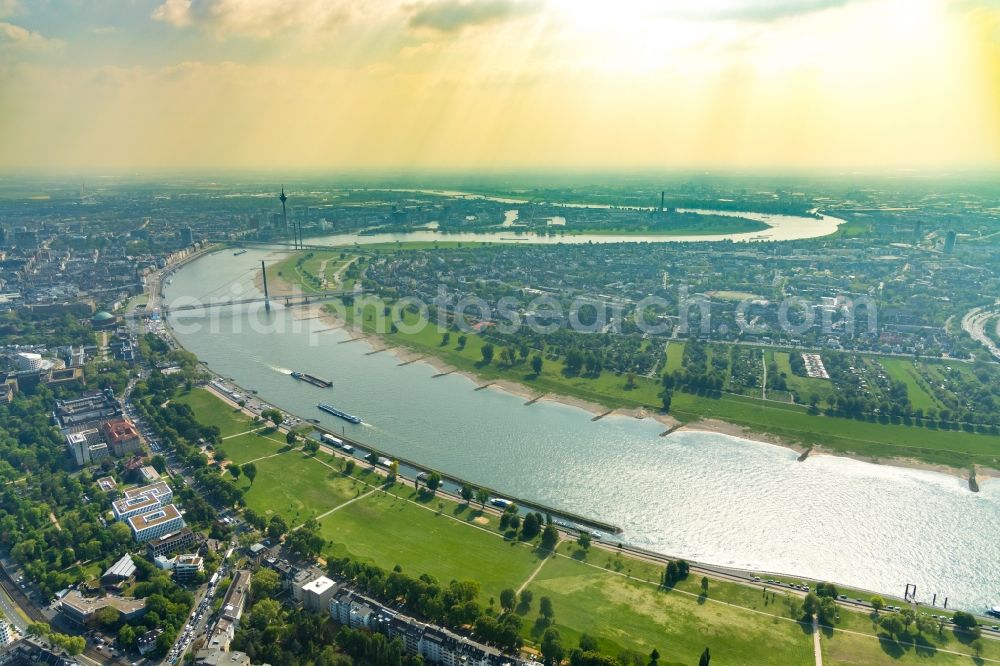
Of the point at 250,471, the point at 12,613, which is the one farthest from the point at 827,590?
the point at 12,613

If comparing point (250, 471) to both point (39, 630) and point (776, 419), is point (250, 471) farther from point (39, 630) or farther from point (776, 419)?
point (776, 419)

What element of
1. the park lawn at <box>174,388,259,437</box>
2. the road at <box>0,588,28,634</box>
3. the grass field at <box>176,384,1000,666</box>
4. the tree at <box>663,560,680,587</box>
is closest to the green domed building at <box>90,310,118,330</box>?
the park lawn at <box>174,388,259,437</box>

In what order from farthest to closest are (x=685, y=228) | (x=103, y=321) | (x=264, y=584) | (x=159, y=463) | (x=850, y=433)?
(x=685, y=228), (x=103, y=321), (x=850, y=433), (x=159, y=463), (x=264, y=584)

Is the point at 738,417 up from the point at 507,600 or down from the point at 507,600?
up

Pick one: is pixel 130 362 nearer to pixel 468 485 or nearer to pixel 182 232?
pixel 468 485

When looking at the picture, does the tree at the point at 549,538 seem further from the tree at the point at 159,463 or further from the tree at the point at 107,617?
the tree at the point at 159,463

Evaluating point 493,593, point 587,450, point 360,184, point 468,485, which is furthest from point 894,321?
point 360,184

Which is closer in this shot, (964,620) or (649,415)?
(964,620)

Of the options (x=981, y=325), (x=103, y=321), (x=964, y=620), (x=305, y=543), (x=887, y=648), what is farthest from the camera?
(x=103, y=321)
